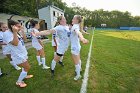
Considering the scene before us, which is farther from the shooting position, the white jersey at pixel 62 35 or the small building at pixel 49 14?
the small building at pixel 49 14

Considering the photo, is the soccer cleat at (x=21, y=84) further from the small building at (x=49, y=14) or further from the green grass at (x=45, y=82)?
the small building at (x=49, y=14)

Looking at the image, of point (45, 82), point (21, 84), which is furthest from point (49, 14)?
point (21, 84)

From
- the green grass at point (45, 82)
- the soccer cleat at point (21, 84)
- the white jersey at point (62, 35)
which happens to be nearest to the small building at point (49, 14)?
the green grass at point (45, 82)

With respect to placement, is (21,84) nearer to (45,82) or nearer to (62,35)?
(45,82)

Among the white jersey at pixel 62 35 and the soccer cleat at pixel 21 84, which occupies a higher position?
the white jersey at pixel 62 35

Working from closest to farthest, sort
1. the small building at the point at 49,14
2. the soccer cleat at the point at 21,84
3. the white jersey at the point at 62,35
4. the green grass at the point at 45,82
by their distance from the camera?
the green grass at the point at 45,82 < the soccer cleat at the point at 21,84 < the white jersey at the point at 62,35 < the small building at the point at 49,14

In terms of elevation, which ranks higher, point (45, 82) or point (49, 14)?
point (49, 14)

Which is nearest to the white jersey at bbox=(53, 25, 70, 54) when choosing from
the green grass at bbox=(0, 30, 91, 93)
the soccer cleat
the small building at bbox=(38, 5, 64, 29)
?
the green grass at bbox=(0, 30, 91, 93)

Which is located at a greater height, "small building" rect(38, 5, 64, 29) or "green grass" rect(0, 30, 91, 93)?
"small building" rect(38, 5, 64, 29)

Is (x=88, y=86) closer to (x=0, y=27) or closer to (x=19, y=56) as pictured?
(x=19, y=56)

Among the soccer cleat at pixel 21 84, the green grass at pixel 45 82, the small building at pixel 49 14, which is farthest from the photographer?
the small building at pixel 49 14

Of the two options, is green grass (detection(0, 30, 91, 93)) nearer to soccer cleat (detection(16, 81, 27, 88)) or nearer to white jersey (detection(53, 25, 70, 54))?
soccer cleat (detection(16, 81, 27, 88))

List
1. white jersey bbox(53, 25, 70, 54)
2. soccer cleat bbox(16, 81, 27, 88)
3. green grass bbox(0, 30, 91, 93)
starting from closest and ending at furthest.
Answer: green grass bbox(0, 30, 91, 93) → soccer cleat bbox(16, 81, 27, 88) → white jersey bbox(53, 25, 70, 54)

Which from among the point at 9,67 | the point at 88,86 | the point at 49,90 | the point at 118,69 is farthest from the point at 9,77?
the point at 118,69
